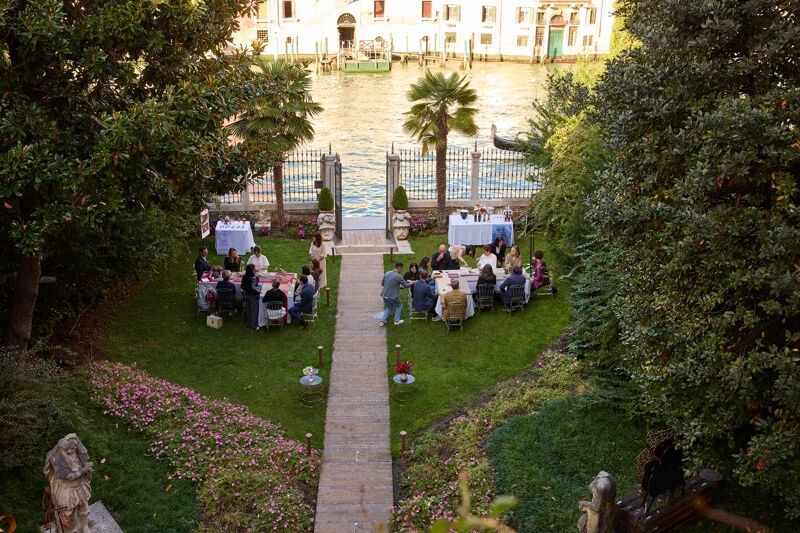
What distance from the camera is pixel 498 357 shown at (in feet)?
52.2

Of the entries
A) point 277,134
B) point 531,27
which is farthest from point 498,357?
point 531,27

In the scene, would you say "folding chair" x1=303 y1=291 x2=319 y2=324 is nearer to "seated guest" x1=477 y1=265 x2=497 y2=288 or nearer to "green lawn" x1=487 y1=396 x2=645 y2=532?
"seated guest" x1=477 y1=265 x2=497 y2=288

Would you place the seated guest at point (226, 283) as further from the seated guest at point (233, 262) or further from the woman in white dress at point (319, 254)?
the woman in white dress at point (319, 254)

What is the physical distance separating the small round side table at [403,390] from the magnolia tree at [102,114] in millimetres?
4864

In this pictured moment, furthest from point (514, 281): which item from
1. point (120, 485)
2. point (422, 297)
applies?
point (120, 485)

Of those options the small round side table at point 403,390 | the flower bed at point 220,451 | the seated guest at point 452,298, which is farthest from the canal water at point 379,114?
the flower bed at point 220,451

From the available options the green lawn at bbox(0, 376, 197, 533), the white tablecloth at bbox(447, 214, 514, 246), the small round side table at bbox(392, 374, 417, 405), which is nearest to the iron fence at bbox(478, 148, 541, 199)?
the white tablecloth at bbox(447, 214, 514, 246)

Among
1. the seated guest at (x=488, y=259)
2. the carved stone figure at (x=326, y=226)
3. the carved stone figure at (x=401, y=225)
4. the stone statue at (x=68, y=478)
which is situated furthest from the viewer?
the carved stone figure at (x=401, y=225)

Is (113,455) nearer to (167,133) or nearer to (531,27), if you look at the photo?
(167,133)

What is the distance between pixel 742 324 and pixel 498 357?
784 centimetres

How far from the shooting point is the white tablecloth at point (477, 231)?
880 inches

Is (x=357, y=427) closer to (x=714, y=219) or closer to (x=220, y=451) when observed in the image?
(x=220, y=451)

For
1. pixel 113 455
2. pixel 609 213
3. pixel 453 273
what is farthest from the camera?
pixel 453 273

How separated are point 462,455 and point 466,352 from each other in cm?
425
